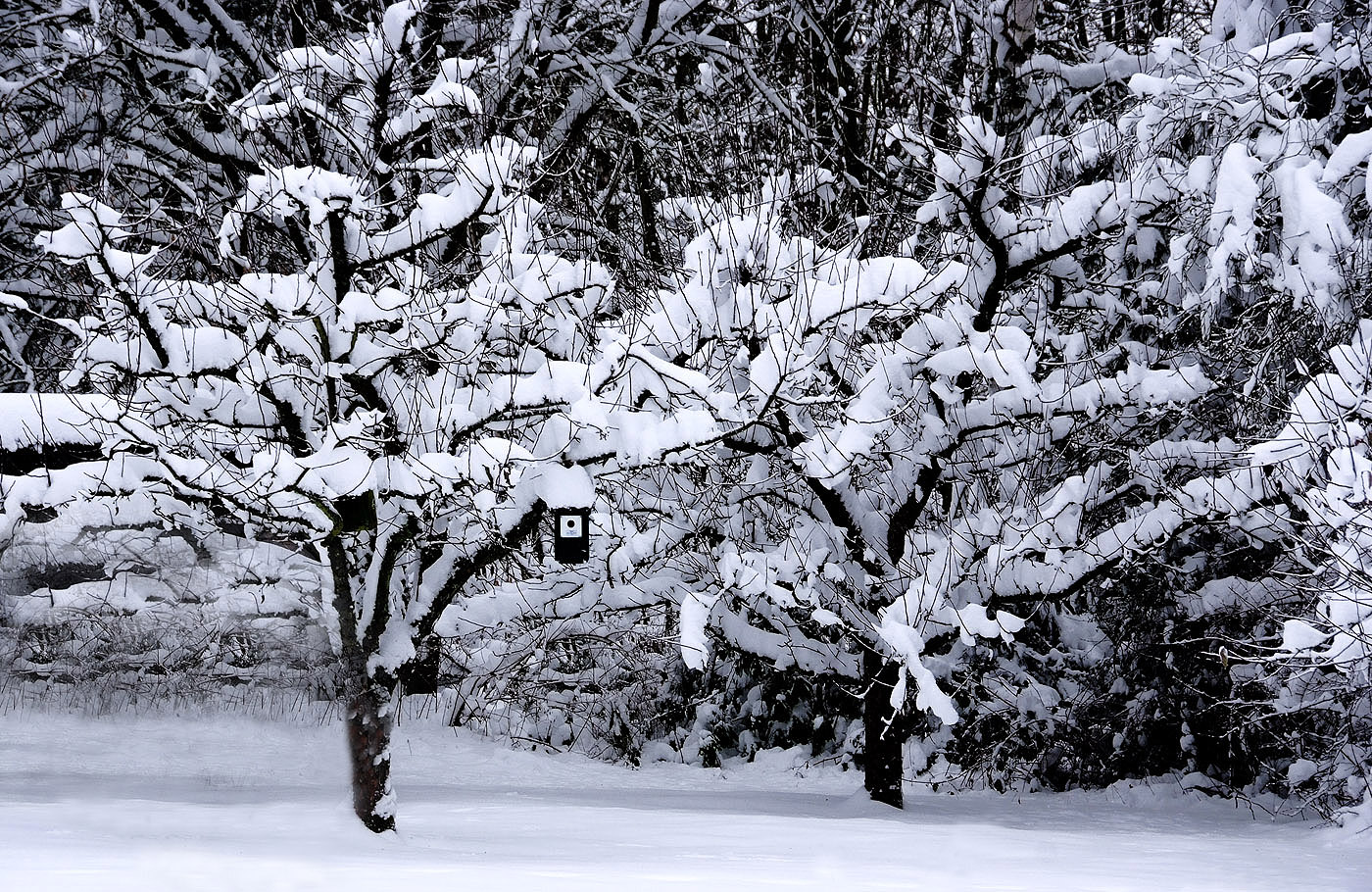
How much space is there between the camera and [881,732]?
20.3ft

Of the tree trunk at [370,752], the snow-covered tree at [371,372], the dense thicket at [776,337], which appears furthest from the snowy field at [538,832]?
the snow-covered tree at [371,372]

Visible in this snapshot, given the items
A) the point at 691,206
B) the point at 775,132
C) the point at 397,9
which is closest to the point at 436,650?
the point at 691,206

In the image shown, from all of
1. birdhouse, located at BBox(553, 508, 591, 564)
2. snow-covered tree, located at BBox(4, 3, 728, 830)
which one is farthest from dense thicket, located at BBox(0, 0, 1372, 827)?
birdhouse, located at BBox(553, 508, 591, 564)

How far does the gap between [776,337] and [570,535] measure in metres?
1.21

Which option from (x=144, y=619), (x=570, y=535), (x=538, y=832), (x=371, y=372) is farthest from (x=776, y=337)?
(x=144, y=619)

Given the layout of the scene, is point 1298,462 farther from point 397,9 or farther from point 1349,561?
point 397,9

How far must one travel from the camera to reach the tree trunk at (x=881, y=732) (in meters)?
6.02

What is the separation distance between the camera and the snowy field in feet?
12.2

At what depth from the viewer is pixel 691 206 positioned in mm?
5207

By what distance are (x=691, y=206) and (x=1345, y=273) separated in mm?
2981

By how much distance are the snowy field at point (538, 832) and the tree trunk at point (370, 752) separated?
12cm

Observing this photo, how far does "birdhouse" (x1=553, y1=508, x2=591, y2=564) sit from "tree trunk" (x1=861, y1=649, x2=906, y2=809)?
205 centimetres

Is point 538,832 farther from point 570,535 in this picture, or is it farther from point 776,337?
point 776,337

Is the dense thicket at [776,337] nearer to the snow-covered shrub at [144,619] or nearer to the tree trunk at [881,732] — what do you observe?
the tree trunk at [881,732]
